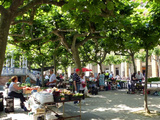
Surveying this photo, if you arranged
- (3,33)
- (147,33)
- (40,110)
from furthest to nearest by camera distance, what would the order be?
(147,33)
(40,110)
(3,33)

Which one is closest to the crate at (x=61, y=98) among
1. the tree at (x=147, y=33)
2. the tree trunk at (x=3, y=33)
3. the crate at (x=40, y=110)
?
the crate at (x=40, y=110)

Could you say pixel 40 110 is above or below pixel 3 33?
below

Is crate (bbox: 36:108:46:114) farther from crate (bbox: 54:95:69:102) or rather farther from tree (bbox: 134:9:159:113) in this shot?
tree (bbox: 134:9:159:113)

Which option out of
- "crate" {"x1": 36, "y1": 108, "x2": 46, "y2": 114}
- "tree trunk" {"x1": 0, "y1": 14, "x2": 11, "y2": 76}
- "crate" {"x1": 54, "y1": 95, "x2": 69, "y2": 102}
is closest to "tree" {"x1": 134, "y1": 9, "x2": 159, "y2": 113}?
"crate" {"x1": 54, "y1": 95, "x2": 69, "y2": 102}

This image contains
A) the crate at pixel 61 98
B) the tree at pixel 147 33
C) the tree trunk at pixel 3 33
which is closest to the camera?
the tree trunk at pixel 3 33

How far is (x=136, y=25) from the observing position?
25.4 feet

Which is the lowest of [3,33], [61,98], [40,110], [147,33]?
[40,110]

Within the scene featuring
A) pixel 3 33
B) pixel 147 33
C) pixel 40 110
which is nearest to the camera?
pixel 3 33

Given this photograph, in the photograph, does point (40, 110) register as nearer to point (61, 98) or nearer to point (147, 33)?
point (61, 98)

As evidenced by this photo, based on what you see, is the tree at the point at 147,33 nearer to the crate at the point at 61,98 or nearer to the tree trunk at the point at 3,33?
the crate at the point at 61,98

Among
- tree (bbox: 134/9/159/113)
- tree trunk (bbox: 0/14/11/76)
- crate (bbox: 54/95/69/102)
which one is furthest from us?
tree (bbox: 134/9/159/113)

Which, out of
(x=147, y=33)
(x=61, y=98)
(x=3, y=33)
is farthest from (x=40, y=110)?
(x=147, y=33)

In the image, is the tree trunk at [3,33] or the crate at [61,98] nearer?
the tree trunk at [3,33]

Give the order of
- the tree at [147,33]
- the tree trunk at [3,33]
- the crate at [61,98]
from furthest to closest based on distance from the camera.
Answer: the tree at [147,33], the crate at [61,98], the tree trunk at [3,33]
